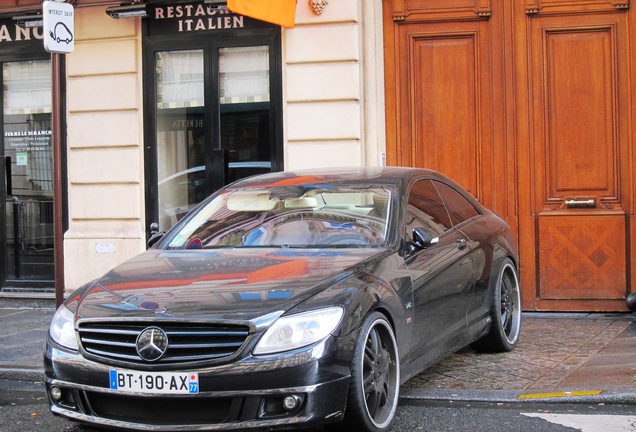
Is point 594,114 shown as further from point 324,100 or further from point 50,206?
point 50,206

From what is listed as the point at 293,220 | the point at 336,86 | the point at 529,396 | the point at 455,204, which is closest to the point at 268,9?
the point at 336,86

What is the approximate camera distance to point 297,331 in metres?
4.75

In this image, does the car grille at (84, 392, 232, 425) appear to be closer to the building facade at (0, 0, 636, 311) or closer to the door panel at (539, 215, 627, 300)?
the building facade at (0, 0, 636, 311)

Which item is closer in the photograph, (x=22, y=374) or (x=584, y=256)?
(x=22, y=374)

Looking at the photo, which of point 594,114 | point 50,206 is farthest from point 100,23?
point 594,114

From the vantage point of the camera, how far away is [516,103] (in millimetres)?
10172

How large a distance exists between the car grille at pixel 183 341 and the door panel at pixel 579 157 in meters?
6.04

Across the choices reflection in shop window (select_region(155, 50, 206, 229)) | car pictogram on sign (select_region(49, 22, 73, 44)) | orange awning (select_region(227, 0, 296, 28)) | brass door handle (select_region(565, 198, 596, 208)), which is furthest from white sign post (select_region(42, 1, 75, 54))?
brass door handle (select_region(565, 198, 596, 208))

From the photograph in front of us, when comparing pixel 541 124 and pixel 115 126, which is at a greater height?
pixel 115 126

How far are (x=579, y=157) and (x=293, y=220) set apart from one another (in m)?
4.81

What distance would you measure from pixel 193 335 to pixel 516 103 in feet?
20.7

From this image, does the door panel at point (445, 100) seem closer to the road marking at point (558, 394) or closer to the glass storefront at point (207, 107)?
the glass storefront at point (207, 107)

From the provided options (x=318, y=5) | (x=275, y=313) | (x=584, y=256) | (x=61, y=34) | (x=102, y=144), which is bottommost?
(x=584, y=256)

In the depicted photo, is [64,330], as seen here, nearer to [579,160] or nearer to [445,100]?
[445,100]
